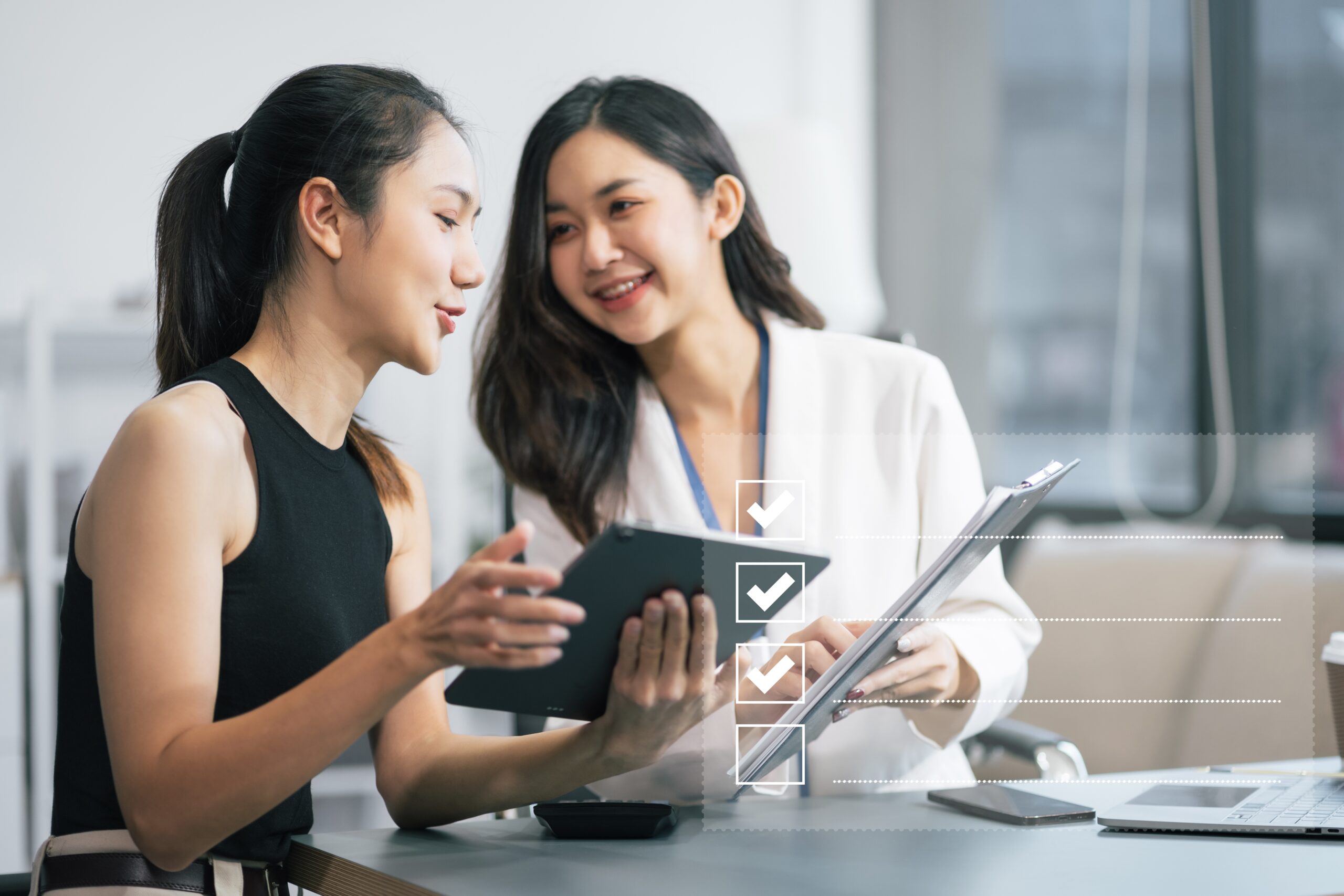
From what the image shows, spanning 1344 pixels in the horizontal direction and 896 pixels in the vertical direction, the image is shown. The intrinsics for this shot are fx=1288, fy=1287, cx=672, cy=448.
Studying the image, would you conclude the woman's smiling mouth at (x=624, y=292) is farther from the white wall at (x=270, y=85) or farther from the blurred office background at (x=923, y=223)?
the white wall at (x=270, y=85)

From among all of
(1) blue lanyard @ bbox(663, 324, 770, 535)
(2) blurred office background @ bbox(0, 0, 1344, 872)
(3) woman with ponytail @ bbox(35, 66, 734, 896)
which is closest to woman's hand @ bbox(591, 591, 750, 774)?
(3) woman with ponytail @ bbox(35, 66, 734, 896)

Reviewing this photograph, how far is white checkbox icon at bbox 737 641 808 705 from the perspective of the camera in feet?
3.78

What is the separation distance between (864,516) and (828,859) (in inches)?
26.6

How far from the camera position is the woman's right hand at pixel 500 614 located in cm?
83

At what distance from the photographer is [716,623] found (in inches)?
38.0

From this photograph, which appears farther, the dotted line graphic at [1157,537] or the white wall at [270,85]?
the white wall at [270,85]

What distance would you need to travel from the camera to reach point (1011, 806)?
1.20m

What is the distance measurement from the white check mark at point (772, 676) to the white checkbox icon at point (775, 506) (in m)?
0.14

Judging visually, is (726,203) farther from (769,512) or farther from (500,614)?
(500,614)

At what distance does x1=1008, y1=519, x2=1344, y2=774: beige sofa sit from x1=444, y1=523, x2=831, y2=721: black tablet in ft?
3.18

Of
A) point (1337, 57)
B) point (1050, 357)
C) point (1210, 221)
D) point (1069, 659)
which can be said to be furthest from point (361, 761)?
point (1337, 57)

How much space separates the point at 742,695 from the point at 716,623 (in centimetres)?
22

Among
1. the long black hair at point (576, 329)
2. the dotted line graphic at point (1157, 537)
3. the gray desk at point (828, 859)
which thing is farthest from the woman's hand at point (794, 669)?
the dotted line graphic at point (1157, 537)

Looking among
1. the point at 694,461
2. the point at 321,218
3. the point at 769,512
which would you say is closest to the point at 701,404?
the point at 694,461
